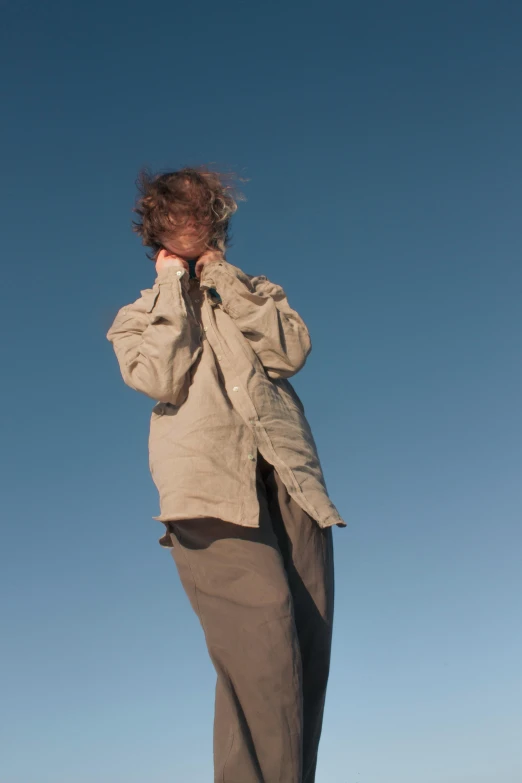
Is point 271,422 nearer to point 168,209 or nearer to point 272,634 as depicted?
point 272,634

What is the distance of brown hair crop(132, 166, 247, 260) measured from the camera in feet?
10.7

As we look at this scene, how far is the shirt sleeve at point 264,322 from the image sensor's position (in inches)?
121

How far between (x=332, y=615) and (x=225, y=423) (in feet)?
2.60

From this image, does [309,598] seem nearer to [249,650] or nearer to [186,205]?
[249,650]

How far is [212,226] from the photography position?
329cm

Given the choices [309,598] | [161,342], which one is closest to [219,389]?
[161,342]

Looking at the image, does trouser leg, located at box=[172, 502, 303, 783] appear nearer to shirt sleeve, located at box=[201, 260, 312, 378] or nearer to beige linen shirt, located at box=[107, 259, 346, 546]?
beige linen shirt, located at box=[107, 259, 346, 546]

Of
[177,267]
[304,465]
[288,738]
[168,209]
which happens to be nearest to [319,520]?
[304,465]

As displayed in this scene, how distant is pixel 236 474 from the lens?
281 centimetres

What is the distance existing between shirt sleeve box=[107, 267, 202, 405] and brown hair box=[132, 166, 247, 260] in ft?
0.87

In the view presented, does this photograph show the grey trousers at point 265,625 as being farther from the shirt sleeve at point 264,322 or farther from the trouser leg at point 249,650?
the shirt sleeve at point 264,322

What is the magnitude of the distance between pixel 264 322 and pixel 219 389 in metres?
0.32

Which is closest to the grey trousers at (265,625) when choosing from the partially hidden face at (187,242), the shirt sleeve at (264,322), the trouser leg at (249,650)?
the trouser leg at (249,650)

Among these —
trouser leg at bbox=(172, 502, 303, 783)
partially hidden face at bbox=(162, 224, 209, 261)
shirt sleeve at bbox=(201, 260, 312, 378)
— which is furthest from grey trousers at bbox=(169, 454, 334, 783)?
partially hidden face at bbox=(162, 224, 209, 261)
